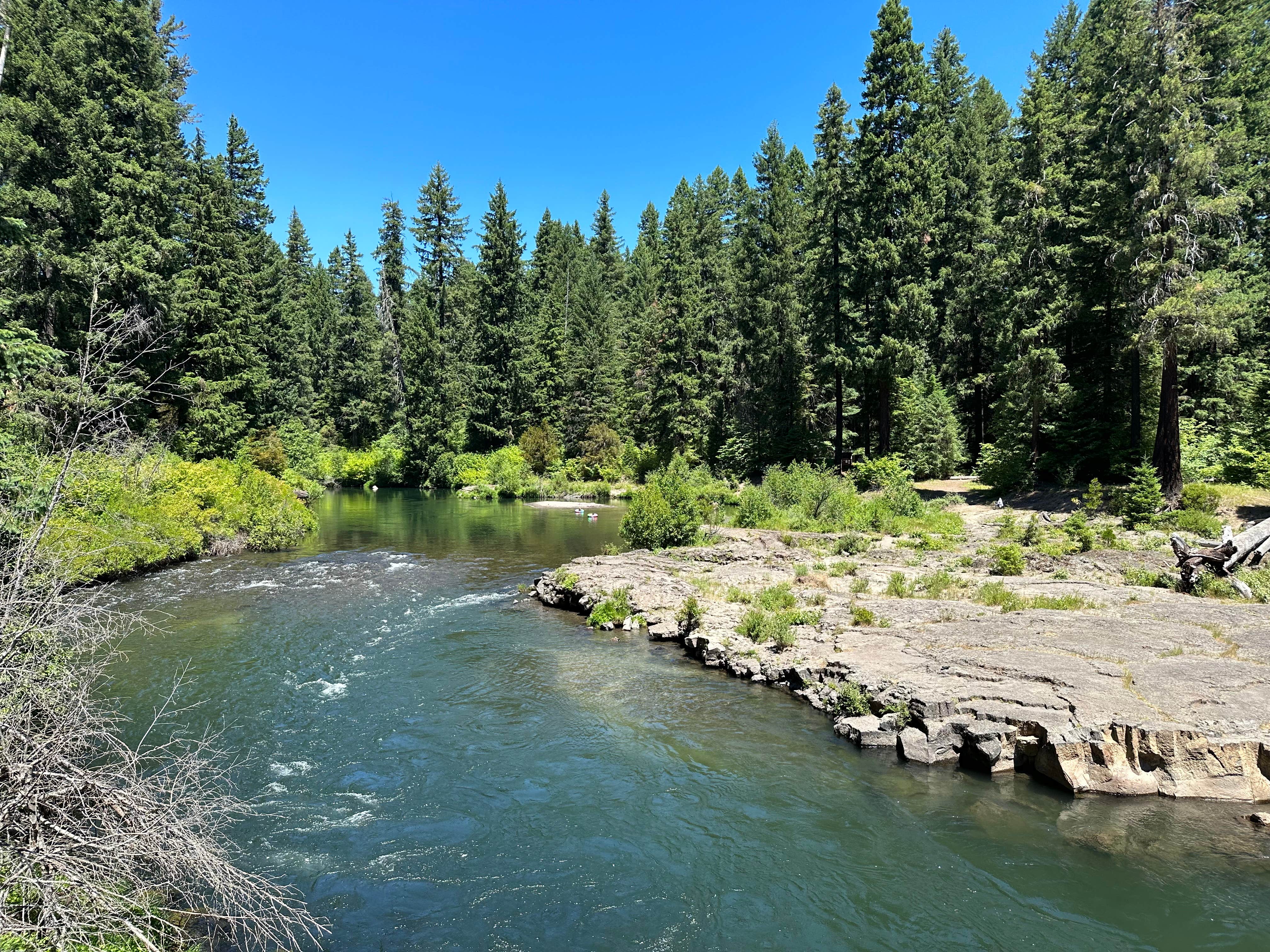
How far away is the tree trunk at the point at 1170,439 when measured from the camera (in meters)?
21.5

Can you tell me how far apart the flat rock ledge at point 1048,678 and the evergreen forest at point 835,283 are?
10743mm

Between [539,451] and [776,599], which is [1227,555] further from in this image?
[539,451]

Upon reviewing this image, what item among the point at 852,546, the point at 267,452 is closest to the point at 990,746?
the point at 852,546

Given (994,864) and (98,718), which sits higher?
(98,718)

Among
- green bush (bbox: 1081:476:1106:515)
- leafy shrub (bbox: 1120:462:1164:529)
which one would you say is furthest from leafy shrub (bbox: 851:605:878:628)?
green bush (bbox: 1081:476:1106:515)

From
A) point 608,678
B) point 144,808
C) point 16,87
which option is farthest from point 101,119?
point 144,808

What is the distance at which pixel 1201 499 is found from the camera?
20.6 meters

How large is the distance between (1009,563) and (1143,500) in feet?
23.6

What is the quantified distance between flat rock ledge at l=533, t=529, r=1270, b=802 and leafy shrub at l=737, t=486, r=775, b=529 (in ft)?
30.5

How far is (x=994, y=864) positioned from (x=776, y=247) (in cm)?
4227

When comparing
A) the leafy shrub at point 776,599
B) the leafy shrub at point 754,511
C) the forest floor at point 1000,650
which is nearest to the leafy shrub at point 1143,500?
the forest floor at point 1000,650

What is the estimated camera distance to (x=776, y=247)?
44.5m

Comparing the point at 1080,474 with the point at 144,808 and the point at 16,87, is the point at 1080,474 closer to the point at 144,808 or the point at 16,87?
the point at 144,808

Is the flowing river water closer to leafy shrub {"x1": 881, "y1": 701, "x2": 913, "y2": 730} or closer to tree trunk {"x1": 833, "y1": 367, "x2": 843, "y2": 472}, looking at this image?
→ leafy shrub {"x1": 881, "y1": 701, "x2": 913, "y2": 730}
